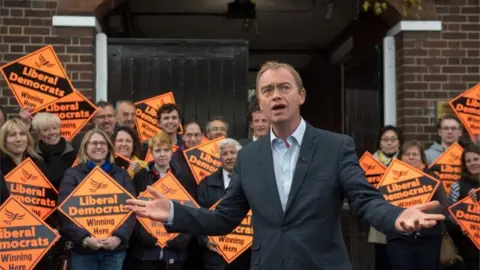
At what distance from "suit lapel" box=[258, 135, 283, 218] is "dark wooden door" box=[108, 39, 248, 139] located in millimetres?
5543

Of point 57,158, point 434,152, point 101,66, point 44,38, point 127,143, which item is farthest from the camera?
point 101,66

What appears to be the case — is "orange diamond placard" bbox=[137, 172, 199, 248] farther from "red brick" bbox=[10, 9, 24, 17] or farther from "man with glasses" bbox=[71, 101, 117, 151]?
"red brick" bbox=[10, 9, 24, 17]

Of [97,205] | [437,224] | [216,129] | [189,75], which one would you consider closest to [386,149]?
[437,224]

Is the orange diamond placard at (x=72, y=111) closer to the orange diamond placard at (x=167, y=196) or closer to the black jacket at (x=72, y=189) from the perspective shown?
the black jacket at (x=72, y=189)

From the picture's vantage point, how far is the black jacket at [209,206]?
6.45 meters

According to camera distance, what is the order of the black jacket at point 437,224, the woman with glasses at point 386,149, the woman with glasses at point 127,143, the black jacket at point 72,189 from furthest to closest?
the woman with glasses at point 386,149 → the woman with glasses at point 127,143 → the black jacket at point 437,224 → the black jacket at point 72,189

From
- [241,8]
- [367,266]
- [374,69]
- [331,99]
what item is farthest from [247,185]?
[331,99]

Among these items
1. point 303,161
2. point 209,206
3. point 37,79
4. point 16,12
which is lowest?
point 209,206

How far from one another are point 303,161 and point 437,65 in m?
5.94

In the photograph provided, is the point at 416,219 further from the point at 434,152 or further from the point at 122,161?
the point at 434,152

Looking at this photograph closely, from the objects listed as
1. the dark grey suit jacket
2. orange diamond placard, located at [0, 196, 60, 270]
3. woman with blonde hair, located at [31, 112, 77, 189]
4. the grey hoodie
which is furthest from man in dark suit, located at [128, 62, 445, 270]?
the grey hoodie

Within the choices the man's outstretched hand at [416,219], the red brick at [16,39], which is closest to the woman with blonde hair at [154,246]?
the red brick at [16,39]

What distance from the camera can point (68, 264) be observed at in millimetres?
6160

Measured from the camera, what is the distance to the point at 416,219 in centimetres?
273
